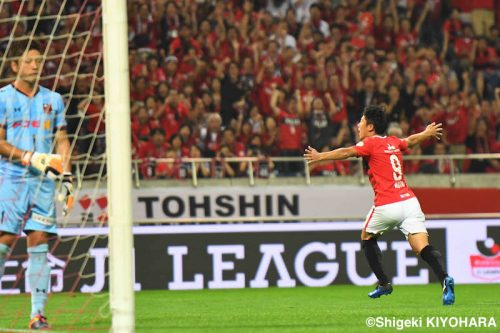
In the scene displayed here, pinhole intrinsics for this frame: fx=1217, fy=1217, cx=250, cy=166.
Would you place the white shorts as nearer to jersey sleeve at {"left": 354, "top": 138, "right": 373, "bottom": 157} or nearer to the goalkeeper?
jersey sleeve at {"left": 354, "top": 138, "right": 373, "bottom": 157}

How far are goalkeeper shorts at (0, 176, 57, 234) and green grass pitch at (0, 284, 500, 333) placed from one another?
72cm

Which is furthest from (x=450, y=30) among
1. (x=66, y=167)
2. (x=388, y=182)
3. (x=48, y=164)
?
(x=48, y=164)

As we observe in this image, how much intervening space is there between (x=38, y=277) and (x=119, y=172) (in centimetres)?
190

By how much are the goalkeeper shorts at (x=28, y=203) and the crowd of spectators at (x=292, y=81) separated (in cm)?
761

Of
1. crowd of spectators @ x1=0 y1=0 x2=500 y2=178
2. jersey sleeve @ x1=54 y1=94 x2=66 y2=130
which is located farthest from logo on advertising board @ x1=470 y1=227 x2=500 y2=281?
jersey sleeve @ x1=54 y1=94 x2=66 y2=130

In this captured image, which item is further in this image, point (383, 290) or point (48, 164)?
point (383, 290)

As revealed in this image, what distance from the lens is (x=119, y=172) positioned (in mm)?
6801

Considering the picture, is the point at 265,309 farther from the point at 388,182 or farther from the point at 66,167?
the point at 66,167

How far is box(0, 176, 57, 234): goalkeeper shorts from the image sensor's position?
837 centimetres

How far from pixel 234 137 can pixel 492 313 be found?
819 cm

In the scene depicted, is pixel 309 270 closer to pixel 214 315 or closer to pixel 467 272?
pixel 467 272

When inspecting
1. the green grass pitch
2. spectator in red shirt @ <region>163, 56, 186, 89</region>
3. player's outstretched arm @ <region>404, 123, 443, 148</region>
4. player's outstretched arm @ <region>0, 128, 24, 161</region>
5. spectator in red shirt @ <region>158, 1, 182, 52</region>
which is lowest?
the green grass pitch

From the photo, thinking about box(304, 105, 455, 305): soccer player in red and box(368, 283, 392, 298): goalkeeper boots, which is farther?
box(368, 283, 392, 298): goalkeeper boots

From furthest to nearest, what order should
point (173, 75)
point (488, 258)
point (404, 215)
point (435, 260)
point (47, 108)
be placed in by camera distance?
point (173, 75) → point (488, 258) → point (404, 215) → point (435, 260) → point (47, 108)
